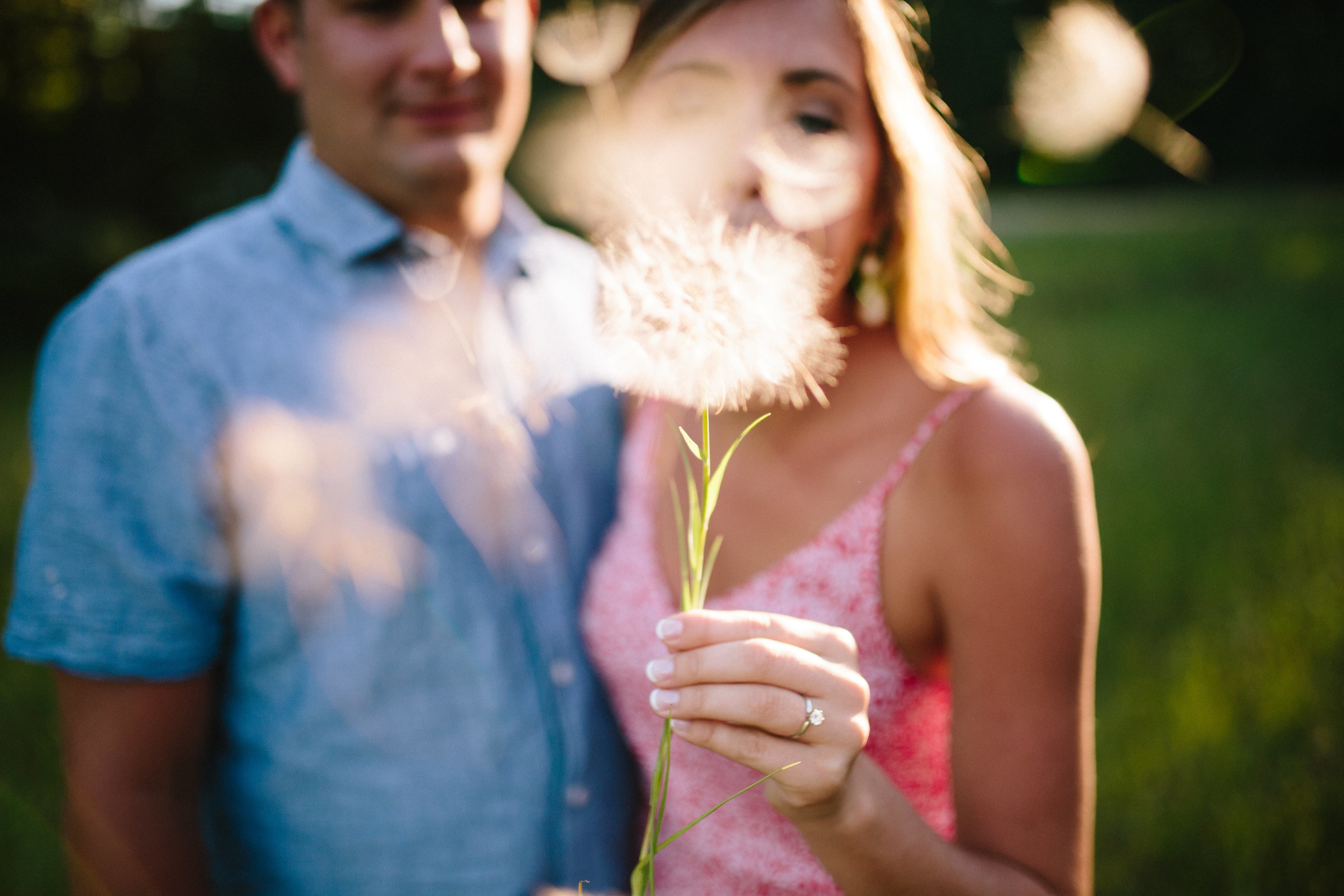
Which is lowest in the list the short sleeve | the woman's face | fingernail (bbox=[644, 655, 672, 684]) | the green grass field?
the green grass field

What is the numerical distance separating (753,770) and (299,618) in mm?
1118

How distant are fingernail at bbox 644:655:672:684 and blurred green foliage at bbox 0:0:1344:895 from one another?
172 centimetres

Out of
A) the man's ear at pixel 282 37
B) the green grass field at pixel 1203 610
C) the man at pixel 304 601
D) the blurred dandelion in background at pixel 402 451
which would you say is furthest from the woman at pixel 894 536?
the green grass field at pixel 1203 610

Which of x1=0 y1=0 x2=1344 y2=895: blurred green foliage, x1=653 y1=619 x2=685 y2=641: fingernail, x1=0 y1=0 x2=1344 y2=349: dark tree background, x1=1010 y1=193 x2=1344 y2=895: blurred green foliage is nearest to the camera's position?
x1=653 y1=619 x2=685 y2=641: fingernail

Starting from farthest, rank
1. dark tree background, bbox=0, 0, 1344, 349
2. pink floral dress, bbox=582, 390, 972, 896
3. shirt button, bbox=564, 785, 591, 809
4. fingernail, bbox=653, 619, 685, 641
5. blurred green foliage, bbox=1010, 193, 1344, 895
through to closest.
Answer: dark tree background, bbox=0, 0, 1344, 349, blurred green foliage, bbox=1010, 193, 1344, 895, shirt button, bbox=564, 785, 591, 809, pink floral dress, bbox=582, 390, 972, 896, fingernail, bbox=653, 619, 685, 641

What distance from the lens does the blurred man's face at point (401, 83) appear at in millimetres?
2068

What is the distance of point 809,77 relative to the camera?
1.49 metres

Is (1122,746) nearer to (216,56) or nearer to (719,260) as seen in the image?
(719,260)

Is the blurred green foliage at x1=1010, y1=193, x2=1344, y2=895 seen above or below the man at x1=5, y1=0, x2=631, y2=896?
below

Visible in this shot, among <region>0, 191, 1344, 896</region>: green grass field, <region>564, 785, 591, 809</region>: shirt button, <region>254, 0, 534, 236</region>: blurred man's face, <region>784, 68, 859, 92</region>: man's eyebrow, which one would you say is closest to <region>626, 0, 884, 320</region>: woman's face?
<region>784, 68, 859, 92</region>: man's eyebrow

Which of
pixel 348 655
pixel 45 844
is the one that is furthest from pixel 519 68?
pixel 45 844

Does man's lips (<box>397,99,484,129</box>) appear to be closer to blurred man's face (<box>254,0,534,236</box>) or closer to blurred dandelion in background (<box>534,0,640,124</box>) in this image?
blurred man's face (<box>254,0,534,236</box>)

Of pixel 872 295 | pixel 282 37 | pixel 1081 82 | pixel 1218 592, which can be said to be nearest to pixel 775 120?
pixel 872 295

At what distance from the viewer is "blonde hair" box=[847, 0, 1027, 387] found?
1.56 metres
